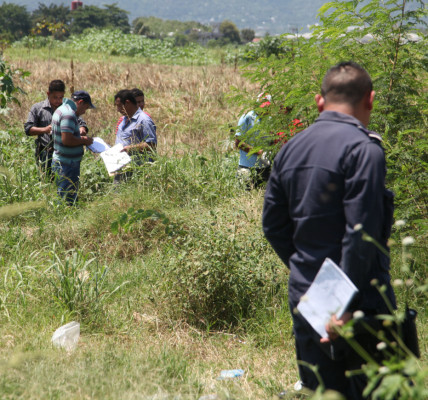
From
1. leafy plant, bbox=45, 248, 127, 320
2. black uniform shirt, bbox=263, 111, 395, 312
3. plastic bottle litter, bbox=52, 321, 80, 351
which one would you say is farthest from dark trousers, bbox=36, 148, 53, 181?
black uniform shirt, bbox=263, 111, 395, 312

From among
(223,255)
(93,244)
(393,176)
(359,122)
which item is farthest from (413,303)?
(93,244)

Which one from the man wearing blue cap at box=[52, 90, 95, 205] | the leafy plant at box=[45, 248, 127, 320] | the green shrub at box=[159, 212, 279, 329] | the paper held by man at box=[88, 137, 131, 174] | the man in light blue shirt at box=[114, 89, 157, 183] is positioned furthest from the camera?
the man in light blue shirt at box=[114, 89, 157, 183]

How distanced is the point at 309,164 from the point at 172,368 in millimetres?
1708

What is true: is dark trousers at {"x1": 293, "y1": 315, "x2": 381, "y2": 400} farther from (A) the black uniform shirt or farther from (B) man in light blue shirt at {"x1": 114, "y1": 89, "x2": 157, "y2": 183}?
(B) man in light blue shirt at {"x1": 114, "y1": 89, "x2": 157, "y2": 183}

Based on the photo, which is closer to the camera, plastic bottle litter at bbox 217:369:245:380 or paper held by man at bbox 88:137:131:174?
plastic bottle litter at bbox 217:369:245:380

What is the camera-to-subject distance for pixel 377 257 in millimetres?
2398

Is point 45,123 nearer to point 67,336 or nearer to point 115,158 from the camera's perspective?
point 115,158

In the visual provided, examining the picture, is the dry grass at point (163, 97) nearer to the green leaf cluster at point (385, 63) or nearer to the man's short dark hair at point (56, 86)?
the man's short dark hair at point (56, 86)

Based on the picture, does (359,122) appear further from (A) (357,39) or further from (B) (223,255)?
(A) (357,39)

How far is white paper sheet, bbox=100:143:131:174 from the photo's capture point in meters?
6.42

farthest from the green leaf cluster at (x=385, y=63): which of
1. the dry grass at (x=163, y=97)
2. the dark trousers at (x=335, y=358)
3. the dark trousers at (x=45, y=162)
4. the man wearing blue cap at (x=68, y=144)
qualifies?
the dry grass at (x=163, y=97)

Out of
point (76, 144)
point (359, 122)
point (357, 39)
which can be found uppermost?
point (357, 39)

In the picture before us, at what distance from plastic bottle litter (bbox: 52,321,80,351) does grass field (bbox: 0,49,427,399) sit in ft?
0.19

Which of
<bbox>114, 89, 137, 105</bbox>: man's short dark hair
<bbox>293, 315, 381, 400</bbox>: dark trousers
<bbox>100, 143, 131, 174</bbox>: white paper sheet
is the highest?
<bbox>114, 89, 137, 105</bbox>: man's short dark hair
